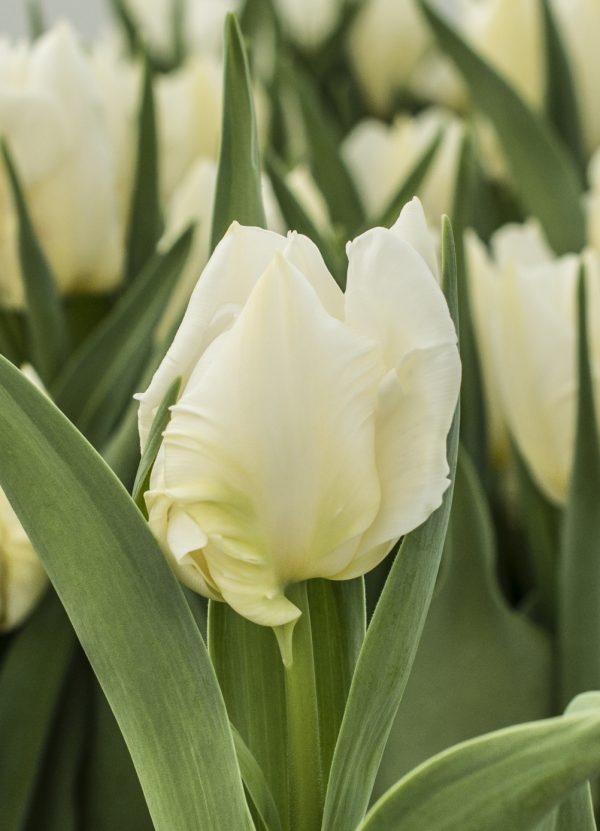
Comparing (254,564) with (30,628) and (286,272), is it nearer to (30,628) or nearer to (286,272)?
(286,272)

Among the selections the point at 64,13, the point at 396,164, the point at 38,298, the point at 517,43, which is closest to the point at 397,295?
the point at 38,298

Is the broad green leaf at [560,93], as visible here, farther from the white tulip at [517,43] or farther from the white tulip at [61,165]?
the white tulip at [61,165]

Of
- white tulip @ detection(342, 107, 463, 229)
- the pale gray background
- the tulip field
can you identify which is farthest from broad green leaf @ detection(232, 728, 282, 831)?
the pale gray background

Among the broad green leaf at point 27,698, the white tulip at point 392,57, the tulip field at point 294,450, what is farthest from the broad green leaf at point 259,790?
the white tulip at point 392,57

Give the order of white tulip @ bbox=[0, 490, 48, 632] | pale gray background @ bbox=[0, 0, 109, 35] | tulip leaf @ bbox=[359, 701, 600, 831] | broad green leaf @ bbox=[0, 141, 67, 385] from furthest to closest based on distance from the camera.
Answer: pale gray background @ bbox=[0, 0, 109, 35], broad green leaf @ bbox=[0, 141, 67, 385], white tulip @ bbox=[0, 490, 48, 632], tulip leaf @ bbox=[359, 701, 600, 831]

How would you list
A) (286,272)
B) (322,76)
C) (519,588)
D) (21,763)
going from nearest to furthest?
(286,272) < (21,763) < (519,588) < (322,76)

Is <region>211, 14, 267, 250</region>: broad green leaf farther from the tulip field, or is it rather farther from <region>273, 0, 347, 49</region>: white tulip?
<region>273, 0, 347, 49</region>: white tulip

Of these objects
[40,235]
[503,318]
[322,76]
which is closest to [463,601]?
[503,318]

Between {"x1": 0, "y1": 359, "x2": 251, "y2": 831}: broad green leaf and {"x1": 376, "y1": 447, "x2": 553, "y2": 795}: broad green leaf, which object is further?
{"x1": 376, "y1": 447, "x2": 553, "y2": 795}: broad green leaf
